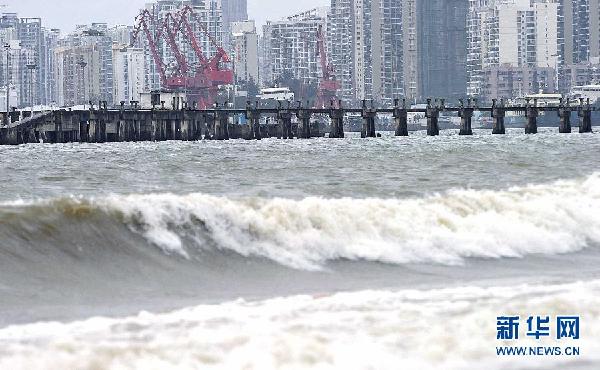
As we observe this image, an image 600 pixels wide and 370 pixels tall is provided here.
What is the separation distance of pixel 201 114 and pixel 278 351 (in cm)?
13479

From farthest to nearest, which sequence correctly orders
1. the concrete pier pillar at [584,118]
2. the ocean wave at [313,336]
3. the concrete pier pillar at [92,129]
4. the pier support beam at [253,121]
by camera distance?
the concrete pier pillar at [584,118], the pier support beam at [253,121], the concrete pier pillar at [92,129], the ocean wave at [313,336]

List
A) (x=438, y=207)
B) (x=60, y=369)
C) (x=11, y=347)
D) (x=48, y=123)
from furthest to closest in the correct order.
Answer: (x=48, y=123) → (x=438, y=207) → (x=11, y=347) → (x=60, y=369)

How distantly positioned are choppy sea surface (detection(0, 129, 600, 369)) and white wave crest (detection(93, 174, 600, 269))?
50 mm

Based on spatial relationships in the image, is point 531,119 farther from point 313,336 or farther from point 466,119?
point 313,336

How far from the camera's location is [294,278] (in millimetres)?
22297

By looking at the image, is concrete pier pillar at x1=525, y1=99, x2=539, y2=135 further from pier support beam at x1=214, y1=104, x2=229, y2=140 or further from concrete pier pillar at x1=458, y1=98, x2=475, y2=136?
pier support beam at x1=214, y1=104, x2=229, y2=140

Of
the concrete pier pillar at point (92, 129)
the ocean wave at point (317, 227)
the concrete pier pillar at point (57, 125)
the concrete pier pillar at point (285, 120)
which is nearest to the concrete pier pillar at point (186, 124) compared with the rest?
Result: the concrete pier pillar at point (285, 120)

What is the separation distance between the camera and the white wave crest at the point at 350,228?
2502 centimetres

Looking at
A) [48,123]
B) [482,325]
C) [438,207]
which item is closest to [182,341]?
[482,325]

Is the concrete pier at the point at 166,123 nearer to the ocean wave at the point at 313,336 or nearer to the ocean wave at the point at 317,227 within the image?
the ocean wave at the point at 317,227

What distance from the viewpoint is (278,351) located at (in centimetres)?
1469

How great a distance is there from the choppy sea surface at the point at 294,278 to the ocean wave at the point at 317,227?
5cm

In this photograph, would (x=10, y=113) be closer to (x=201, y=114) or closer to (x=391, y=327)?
(x=201, y=114)

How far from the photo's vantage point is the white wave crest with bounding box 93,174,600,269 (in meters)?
25.0
